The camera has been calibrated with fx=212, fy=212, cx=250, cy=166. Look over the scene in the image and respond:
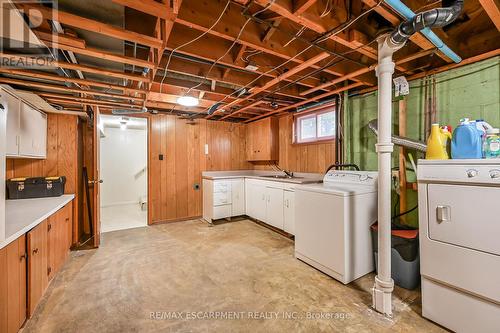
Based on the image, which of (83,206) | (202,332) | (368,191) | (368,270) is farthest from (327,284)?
(83,206)

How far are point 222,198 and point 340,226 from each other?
2517 mm

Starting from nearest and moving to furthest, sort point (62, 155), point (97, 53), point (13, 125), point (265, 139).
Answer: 1. point (97, 53)
2. point (13, 125)
3. point (62, 155)
4. point (265, 139)

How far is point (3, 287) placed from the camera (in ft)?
4.28

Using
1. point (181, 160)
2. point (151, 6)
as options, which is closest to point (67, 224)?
→ point (181, 160)

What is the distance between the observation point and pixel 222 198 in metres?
4.15

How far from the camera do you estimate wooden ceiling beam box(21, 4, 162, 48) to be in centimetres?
122

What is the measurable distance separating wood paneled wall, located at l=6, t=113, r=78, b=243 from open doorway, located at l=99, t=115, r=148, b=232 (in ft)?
7.55

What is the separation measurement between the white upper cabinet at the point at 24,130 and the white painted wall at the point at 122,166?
308 cm

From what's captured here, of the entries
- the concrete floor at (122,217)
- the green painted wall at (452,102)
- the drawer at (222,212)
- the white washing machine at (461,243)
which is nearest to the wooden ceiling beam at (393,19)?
the green painted wall at (452,102)

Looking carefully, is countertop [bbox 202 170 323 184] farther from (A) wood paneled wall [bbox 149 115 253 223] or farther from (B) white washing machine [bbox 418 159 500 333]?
(B) white washing machine [bbox 418 159 500 333]

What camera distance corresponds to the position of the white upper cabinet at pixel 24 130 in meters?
2.08

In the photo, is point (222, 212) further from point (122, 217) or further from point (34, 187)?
point (34, 187)

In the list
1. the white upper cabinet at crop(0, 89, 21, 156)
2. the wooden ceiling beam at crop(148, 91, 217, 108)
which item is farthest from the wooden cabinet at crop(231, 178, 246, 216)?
the white upper cabinet at crop(0, 89, 21, 156)

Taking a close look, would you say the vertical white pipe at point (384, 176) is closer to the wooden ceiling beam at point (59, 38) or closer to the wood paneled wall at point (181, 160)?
the wooden ceiling beam at point (59, 38)
